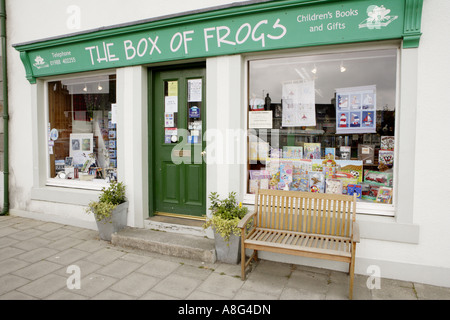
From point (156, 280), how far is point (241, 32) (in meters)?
3.30

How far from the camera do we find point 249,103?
446 cm

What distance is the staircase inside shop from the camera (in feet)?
13.2

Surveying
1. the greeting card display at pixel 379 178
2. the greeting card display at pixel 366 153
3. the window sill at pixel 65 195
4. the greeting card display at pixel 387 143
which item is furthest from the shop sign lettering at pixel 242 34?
the window sill at pixel 65 195

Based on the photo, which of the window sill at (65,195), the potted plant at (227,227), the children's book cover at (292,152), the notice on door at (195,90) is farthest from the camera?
the window sill at (65,195)

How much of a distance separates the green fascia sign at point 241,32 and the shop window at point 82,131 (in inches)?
21.4

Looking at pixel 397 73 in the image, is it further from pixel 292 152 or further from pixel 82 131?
pixel 82 131

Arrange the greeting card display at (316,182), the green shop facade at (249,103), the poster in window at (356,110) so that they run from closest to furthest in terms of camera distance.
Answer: the green shop facade at (249,103) < the poster in window at (356,110) < the greeting card display at (316,182)

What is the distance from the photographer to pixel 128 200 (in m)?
4.93

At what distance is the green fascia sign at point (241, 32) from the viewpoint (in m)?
3.33

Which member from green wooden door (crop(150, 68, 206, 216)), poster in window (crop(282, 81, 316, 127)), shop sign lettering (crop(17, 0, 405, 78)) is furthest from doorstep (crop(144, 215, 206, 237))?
shop sign lettering (crop(17, 0, 405, 78))

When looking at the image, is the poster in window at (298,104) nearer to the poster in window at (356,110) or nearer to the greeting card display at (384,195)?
the poster in window at (356,110)

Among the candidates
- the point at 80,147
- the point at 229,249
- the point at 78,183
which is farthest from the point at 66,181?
the point at 229,249

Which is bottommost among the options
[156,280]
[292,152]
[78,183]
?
[156,280]
